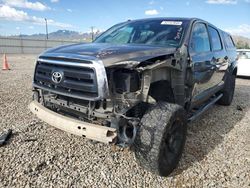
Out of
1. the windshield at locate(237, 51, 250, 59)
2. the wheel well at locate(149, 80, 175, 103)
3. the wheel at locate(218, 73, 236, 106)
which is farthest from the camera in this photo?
the windshield at locate(237, 51, 250, 59)

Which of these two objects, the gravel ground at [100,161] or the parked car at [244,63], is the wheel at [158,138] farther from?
the parked car at [244,63]

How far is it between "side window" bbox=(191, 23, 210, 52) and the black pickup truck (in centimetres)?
16

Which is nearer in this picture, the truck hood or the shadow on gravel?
the truck hood

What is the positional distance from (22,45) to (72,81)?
32.5m

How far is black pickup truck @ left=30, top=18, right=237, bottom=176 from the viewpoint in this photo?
2906mm

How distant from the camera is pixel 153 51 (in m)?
3.35

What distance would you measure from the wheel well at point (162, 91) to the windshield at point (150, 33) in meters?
0.66

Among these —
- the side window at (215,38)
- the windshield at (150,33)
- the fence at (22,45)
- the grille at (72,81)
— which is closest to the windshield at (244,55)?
the side window at (215,38)

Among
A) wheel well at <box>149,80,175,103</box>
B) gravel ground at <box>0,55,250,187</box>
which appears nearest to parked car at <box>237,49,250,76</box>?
gravel ground at <box>0,55,250,187</box>

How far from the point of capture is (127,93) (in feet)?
9.77

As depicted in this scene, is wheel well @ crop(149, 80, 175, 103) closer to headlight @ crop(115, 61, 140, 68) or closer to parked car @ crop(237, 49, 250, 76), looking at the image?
headlight @ crop(115, 61, 140, 68)

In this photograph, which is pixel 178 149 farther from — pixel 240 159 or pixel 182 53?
pixel 182 53

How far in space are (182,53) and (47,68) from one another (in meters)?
1.84

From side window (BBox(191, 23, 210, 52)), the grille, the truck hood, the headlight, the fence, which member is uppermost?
side window (BBox(191, 23, 210, 52))
